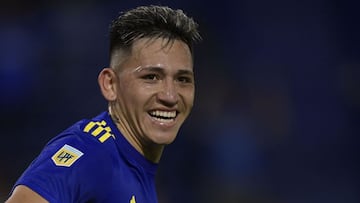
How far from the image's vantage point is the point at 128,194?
103 inches

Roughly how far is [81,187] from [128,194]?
0.92 ft

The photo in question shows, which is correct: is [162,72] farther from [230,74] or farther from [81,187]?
[230,74]

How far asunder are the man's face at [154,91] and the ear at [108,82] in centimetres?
4

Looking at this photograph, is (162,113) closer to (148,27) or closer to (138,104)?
(138,104)

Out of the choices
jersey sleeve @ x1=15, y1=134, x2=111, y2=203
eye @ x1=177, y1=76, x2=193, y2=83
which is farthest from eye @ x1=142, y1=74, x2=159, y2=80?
jersey sleeve @ x1=15, y1=134, x2=111, y2=203

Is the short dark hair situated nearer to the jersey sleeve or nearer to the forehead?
the forehead

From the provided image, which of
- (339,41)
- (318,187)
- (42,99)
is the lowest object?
(318,187)

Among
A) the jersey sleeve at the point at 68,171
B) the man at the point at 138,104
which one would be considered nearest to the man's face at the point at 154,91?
the man at the point at 138,104

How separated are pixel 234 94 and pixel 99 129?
4364 mm

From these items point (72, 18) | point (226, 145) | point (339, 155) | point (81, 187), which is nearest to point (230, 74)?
point (226, 145)

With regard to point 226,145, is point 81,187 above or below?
above

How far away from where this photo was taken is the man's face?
2.79 m

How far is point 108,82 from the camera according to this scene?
115 inches

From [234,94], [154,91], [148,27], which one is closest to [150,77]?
[154,91]
